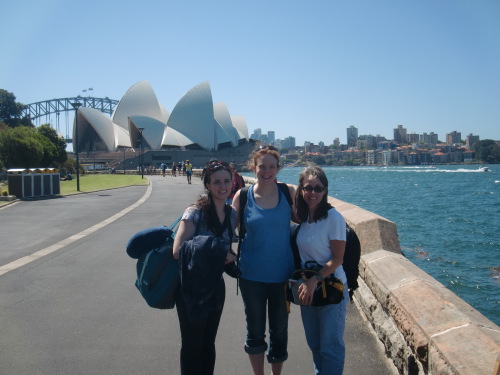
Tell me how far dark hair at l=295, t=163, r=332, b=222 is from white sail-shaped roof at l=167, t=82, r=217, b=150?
75995 mm

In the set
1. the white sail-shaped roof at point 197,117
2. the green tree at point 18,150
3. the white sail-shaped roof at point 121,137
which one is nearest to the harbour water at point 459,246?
the green tree at point 18,150

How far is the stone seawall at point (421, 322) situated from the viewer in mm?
2189

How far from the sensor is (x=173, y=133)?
80438 mm

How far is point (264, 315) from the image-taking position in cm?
300

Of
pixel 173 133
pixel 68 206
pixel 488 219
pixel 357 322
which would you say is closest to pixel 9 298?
pixel 357 322

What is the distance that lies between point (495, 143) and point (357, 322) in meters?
178

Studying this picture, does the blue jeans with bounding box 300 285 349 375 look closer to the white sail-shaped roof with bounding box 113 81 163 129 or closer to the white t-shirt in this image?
the white t-shirt

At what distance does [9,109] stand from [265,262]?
95815mm

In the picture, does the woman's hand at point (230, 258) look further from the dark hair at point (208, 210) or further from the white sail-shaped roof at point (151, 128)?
the white sail-shaped roof at point (151, 128)

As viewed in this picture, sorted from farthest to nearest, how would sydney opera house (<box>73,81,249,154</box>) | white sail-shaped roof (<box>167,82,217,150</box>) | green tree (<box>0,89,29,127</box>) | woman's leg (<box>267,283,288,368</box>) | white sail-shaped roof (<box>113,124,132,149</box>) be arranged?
1. green tree (<box>0,89,29,127</box>)
2. white sail-shaped roof (<box>113,124,132,149</box>)
3. sydney opera house (<box>73,81,249,154</box>)
4. white sail-shaped roof (<box>167,82,217,150</box>)
5. woman's leg (<box>267,283,288,368</box>)

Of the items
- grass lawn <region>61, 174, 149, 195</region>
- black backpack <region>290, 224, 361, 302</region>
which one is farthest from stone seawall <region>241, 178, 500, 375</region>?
grass lawn <region>61, 174, 149, 195</region>

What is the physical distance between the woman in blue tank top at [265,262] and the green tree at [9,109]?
93421 millimetres

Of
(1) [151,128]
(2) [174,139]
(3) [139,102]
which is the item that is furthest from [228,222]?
(3) [139,102]

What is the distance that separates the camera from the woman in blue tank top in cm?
289
